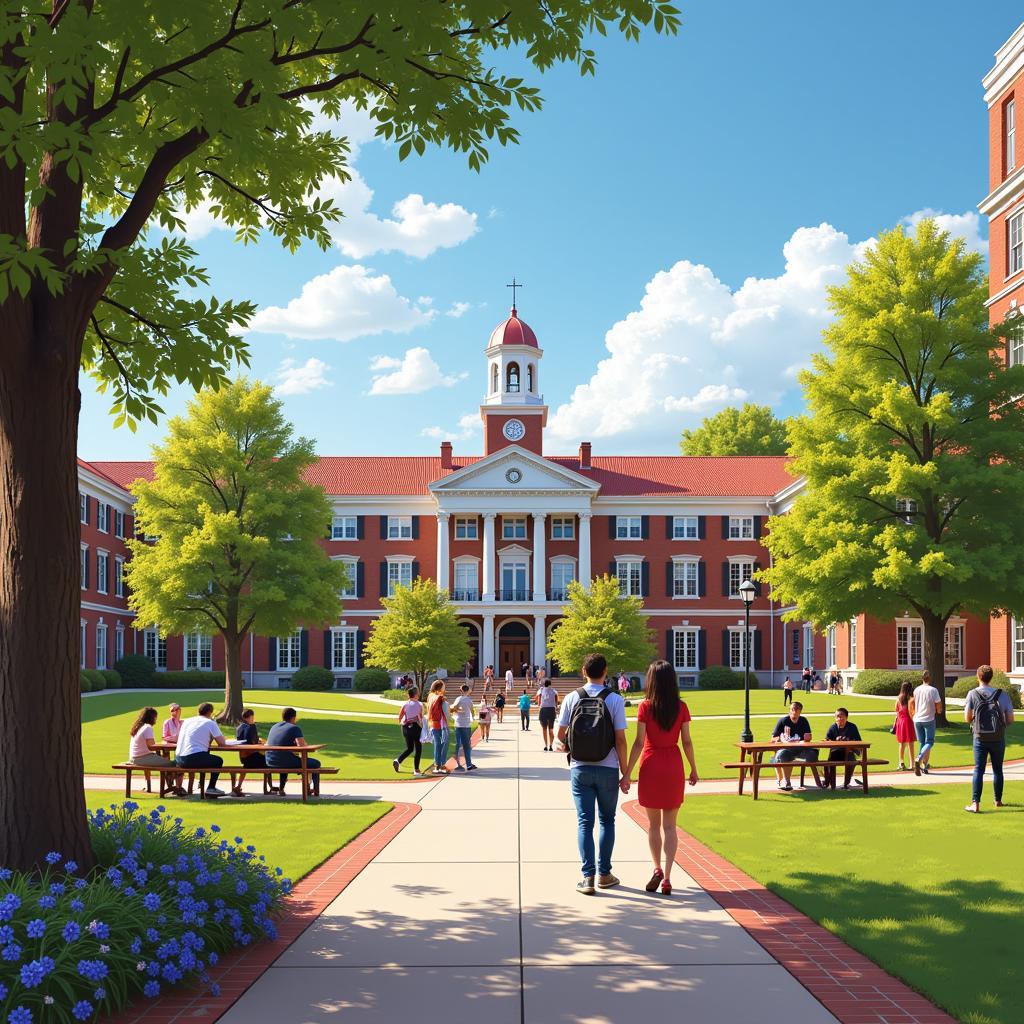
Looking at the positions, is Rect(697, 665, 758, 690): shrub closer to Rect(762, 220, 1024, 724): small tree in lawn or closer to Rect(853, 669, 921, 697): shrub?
Rect(853, 669, 921, 697): shrub

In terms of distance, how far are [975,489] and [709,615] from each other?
117 feet

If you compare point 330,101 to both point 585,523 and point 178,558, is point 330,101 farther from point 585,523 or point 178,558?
point 585,523

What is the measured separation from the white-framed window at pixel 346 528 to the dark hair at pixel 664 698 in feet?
181

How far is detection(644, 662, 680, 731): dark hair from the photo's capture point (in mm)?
9086

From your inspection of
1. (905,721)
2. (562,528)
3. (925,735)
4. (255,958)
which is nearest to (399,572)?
(562,528)

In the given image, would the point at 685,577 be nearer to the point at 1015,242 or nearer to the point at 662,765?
the point at 1015,242

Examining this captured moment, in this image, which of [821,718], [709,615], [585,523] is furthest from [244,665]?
[821,718]

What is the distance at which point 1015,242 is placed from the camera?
36500 mm

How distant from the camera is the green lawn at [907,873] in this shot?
6816 millimetres

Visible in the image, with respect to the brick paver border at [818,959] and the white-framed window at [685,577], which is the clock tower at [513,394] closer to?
the white-framed window at [685,577]

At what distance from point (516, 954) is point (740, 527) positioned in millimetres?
57933

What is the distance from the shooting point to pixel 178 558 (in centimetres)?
3148

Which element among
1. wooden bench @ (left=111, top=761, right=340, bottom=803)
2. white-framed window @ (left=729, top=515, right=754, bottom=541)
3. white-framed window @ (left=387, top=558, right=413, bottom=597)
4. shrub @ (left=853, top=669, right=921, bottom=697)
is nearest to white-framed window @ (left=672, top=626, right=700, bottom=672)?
white-framed window @ (left=729, top=515, right=754, bottom=541)

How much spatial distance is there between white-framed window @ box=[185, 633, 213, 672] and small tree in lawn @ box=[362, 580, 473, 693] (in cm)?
2240
